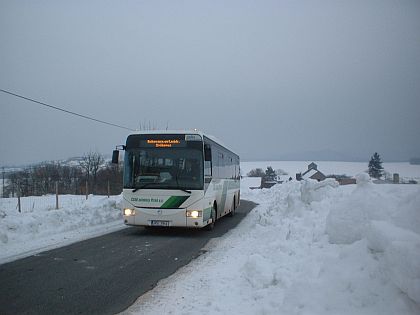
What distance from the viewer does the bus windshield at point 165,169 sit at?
1268 cm

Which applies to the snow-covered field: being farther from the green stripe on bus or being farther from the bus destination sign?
the bus destination sign

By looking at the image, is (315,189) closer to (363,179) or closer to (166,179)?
(166,179)

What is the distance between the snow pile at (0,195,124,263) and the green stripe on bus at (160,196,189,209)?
8.77ft

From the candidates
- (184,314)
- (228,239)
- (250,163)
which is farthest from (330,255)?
(250,163)

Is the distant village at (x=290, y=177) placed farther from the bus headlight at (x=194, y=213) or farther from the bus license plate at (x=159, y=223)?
the bus license plate at (x=159, y=223)

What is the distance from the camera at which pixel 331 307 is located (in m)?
4.55

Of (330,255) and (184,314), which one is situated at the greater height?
(330,255)

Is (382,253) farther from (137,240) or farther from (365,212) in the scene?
(137,240)

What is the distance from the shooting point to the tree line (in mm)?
35625

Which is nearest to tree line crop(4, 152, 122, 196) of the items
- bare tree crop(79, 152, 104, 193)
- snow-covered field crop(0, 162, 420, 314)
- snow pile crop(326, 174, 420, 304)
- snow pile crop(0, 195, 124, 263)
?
bare tree crop(79, 152, 104, 193)

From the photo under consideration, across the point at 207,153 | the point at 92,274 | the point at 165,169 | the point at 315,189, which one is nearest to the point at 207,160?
the point at 207,153

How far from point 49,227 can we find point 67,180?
2994 cm

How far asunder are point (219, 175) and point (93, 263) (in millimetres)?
8153

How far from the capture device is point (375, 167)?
1288cm
